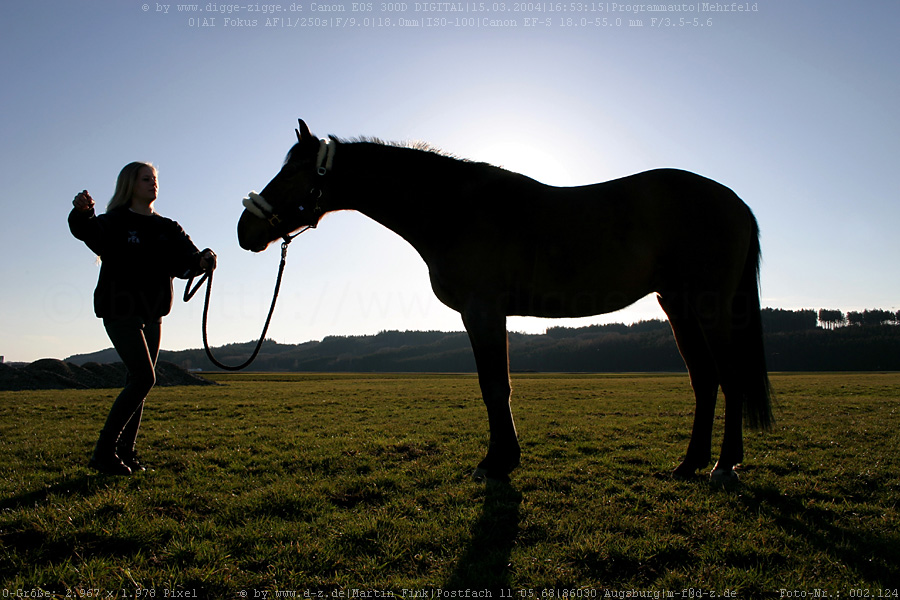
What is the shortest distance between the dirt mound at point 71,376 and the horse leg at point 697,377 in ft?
92.3

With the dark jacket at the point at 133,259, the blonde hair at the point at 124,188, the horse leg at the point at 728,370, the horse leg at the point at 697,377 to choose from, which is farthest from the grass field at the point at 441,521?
the blonde hair at the point at 124,188

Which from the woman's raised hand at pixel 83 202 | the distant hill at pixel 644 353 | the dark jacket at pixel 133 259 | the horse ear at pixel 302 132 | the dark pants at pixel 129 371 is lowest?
the distant hill at pixel 644 353

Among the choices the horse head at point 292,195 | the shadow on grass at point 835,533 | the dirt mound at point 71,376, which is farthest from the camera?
the dirt mound at point 71,376

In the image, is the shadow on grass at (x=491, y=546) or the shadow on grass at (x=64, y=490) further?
the shadow on grass at (x=64, y=490)

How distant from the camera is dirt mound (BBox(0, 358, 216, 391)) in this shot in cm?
2330

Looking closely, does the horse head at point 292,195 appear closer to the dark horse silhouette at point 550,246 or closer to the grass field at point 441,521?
the dark horse silhouette at point 550,246

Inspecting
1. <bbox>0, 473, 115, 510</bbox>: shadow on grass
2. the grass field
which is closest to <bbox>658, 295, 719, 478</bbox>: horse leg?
the grass field

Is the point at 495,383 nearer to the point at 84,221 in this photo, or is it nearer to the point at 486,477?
the point at 486,477

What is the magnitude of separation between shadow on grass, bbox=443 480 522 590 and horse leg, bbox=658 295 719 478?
2.01 meters

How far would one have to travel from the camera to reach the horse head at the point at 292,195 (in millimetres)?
4941

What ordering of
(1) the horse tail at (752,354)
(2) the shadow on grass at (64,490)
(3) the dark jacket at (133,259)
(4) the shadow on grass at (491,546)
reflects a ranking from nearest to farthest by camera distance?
(4) the shadow on grass at (491,546) → (2) the shadow on grass at (64,490) → (3) the dark jacket at (133,259) → (1) the horse tail at (752,354)

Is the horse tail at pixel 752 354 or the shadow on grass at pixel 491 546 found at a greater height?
the horse tail at pixel 752 354

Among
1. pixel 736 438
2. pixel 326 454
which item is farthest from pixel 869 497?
pixel 326 454

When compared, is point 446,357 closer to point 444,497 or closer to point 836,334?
point 836,334
